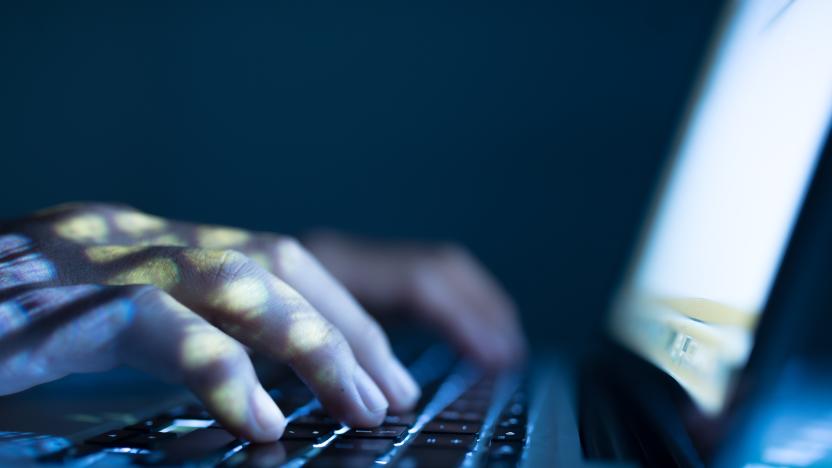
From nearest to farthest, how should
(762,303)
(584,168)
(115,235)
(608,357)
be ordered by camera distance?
(762,303) → (115,235) → (608,357) → (584,168)

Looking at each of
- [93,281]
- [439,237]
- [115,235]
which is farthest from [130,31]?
[93,281]

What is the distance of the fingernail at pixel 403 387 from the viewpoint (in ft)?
2.15

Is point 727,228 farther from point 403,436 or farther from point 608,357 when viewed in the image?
point 608,357

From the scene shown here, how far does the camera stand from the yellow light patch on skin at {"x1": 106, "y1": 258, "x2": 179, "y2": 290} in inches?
23.3

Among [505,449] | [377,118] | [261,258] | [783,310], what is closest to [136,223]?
[261,258]

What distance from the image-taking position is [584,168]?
1914 millimetres

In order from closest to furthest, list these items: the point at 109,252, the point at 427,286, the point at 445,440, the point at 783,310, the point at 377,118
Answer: the point at 783,310, the point at 445,440, the point at 109,252, the point at 427,286, the point at 377,118

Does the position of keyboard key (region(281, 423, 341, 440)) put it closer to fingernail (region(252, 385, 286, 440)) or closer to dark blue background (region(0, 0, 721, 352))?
fingernail (region(252, 385, 286, 440))

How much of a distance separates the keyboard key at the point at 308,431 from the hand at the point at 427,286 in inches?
28.4

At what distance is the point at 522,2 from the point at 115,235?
144 centimetres

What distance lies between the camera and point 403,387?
66 cm

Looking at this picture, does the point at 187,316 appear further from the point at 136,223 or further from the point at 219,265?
the point at 136,223

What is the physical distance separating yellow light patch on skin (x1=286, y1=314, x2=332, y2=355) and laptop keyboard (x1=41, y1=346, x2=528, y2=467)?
6 cm

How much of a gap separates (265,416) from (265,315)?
0.09m
